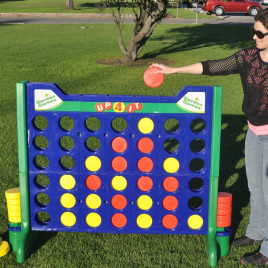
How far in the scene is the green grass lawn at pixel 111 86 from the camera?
415 cm

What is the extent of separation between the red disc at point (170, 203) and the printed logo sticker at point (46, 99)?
124 cm

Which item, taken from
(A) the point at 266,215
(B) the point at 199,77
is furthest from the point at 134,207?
(B) the point at 199,77

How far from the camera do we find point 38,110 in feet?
13.2

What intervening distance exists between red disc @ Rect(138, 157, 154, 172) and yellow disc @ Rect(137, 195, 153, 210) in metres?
0.25

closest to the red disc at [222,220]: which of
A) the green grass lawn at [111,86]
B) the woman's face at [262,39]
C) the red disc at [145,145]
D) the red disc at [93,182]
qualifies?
the green grass lawn at [111,86]

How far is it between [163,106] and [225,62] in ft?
2.00

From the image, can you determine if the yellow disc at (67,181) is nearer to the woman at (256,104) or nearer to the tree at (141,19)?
the woman at (256,104)

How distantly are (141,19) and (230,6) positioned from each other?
80.1 ft

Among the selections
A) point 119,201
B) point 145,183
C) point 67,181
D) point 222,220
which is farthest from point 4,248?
point 222,220

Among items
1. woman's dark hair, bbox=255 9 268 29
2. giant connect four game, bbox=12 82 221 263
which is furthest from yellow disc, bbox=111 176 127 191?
woman's dark hair, bbox=255 9 268 29

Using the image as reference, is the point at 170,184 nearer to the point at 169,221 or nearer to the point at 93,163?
the point at 169,221

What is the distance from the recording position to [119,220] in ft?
13.9

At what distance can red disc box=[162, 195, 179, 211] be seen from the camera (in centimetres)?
416

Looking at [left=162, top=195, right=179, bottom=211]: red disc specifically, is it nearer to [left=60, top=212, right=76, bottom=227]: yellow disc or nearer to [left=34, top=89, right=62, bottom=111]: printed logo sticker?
[left=60, top=212, right=76, bottom=227]: yellow disc
